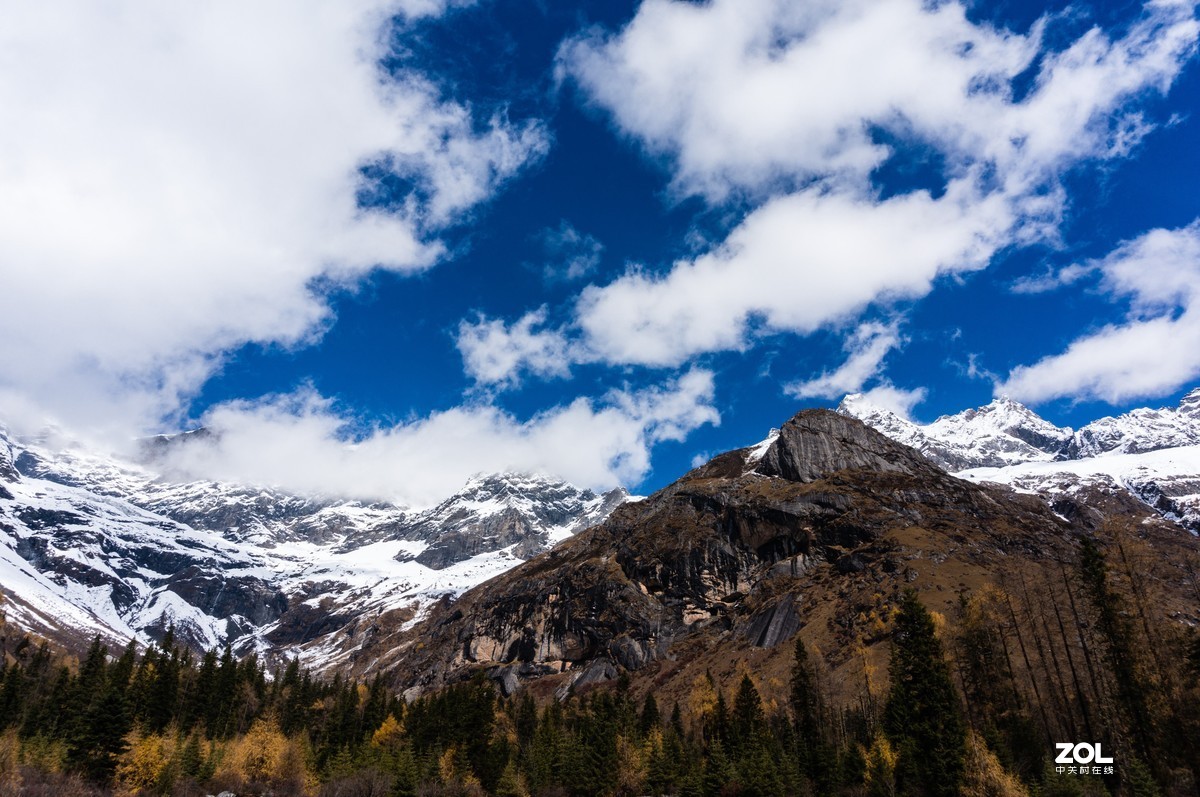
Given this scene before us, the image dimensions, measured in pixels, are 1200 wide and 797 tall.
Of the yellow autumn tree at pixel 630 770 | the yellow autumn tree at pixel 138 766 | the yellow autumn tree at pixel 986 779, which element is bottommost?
the yellow autumn tree at pixel 630 770

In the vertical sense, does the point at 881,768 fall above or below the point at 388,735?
below

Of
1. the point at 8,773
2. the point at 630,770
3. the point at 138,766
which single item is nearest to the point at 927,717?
the point at 630,770

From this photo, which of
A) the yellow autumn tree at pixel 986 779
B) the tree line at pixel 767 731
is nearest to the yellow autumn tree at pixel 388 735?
the tree line at pixel 767 731

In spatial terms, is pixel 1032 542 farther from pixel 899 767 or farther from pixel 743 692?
pixel 899 767

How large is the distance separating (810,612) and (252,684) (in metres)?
120

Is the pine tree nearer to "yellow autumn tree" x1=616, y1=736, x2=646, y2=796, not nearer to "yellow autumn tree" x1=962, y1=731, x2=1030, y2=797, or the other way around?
"yellow autumn tree" x1=962, y1=731, x2=1030, y2=797

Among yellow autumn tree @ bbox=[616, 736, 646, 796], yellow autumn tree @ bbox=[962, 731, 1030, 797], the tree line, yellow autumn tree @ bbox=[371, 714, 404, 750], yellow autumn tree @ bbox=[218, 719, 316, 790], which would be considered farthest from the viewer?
yellow autumn tree @ bbox=[371, 714, 404, 750]

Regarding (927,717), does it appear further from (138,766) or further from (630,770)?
(138,766)

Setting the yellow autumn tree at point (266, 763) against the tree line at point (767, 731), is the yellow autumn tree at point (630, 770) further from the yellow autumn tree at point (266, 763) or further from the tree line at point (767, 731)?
the yellow autumn tree at point (266, 763)

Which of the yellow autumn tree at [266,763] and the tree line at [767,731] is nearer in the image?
the tree line at [767,731]

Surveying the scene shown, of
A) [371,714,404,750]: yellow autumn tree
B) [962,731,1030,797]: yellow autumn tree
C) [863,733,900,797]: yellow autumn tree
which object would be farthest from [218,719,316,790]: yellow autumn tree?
[962,731,1030,797]: yellow autumn tree

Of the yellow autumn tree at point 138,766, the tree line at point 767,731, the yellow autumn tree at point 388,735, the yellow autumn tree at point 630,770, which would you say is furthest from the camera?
the yellow autumn tree at point 388,735

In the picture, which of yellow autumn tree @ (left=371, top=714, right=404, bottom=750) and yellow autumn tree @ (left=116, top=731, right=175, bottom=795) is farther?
yellow autumn tree @ (left=371, top=714, right=404, bottom=750)

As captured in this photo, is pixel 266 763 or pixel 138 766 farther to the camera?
pixel 266 763
